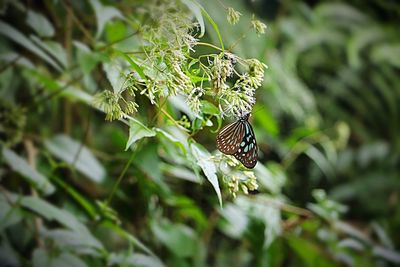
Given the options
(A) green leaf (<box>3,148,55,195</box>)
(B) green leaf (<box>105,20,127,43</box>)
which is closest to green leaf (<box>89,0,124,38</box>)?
(B) green leaf (<box>105,20,127,43</box>)

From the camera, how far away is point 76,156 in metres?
1.24

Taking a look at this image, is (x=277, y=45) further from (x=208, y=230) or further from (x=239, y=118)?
(x=239, y=118)

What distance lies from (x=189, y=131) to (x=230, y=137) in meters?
0.08

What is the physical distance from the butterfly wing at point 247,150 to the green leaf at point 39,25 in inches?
25.0

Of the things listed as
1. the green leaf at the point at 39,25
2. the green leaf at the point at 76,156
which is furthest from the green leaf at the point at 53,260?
the green leaf at the point at 39,25

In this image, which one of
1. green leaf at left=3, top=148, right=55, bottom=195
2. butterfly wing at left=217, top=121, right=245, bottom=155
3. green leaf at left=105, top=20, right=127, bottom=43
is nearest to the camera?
butterfly wing at left=217, top=121, right=245, bottom=155

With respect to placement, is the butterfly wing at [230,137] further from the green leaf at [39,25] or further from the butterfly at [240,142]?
the green leaf at [39,25]

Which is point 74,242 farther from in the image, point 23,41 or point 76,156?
point 23,41

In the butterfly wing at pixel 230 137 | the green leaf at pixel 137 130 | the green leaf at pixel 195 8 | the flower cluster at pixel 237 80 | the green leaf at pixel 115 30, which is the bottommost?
the green leaf at pixel 115 30

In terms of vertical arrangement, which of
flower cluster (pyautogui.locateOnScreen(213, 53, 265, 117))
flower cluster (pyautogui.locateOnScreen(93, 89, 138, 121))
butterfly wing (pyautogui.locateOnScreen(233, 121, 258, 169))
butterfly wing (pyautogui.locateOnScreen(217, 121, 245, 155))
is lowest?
butterfly wing (pyautogui.locateOnScreen(233, 121, 258, 169))

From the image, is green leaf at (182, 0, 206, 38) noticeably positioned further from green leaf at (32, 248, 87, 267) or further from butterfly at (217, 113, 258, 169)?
green leaf at (32, 248, 87, 267)

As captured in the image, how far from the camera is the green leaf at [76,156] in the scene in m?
1.28

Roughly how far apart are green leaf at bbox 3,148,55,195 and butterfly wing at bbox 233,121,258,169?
22.7 inches

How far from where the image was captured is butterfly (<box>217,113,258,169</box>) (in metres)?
0.76
